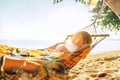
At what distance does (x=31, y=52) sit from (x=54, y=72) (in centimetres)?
44

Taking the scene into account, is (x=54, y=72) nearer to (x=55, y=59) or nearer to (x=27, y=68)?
(x=55, y=59)

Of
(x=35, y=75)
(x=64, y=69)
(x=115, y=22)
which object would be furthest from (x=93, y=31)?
(x=115, y=22)

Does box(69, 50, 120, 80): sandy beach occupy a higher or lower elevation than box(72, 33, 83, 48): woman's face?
lower

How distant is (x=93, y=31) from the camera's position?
4430 millimetres

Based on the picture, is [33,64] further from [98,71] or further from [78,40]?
[98,71]

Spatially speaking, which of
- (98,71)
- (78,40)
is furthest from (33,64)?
(98,71)

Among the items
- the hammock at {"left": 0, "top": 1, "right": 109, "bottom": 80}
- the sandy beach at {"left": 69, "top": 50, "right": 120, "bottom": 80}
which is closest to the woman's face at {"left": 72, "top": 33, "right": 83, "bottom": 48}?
the hammock at {"left": 0, "top": 1, "right": 109, "bottom": 80}

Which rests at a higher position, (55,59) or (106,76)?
(55,59)

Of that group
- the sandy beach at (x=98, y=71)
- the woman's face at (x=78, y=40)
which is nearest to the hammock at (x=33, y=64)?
the woman's face at (x=78, y=40)

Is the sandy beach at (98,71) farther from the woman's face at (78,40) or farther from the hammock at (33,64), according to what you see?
the hammock at (33,64)

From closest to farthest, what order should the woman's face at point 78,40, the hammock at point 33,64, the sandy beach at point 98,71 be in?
the hammock at point 33,64 < the woman's face at point 78,40 < the sandy beach at point 98,71

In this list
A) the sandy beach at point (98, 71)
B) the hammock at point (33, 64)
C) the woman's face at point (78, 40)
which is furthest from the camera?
the sandy beach at point (98, 71)

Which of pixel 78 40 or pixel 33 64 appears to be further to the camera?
pixel 78 40

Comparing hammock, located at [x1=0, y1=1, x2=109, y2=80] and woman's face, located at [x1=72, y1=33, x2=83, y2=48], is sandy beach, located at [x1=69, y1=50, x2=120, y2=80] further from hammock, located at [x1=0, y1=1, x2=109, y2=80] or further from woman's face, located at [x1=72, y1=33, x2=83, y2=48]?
hammock, located at [x1=0, y1=1, x2=109, y2=80]
